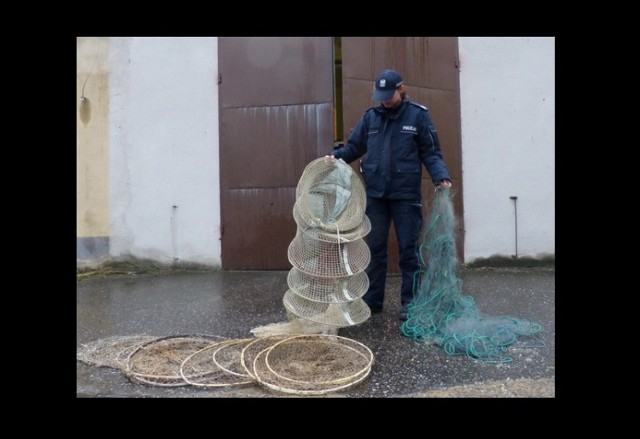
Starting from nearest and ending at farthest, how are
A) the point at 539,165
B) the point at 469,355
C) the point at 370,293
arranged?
the point at 469,355 → the point at 370,293 → the point at 539,165

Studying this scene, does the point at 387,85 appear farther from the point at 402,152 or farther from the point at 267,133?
the point at 267,133

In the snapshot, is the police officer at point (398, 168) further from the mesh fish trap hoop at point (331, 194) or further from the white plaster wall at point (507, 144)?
the white plaster wall at point (507, 144)

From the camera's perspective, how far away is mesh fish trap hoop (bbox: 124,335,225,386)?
2.93 m

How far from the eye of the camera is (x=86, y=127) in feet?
21.0

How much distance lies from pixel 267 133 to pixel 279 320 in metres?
2.84

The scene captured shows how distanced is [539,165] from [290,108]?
10.7ft

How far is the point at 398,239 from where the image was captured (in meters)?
3.98

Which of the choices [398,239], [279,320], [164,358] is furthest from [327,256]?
[164,358]

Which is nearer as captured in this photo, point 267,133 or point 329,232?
point 329,232

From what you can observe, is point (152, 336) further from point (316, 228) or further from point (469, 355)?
point (469, 355)

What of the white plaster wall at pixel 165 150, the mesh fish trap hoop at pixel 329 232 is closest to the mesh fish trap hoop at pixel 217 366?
the mesh fish trap hoop at pixel 329 232

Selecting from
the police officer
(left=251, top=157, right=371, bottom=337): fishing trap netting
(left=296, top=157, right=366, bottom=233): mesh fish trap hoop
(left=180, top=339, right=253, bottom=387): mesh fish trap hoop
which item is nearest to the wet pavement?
(left=180, top=339, right=253, bottom=387): mesh fish trap hoop

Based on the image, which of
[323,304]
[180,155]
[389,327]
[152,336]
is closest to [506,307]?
[389,327]

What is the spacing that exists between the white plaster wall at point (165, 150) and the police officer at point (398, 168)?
2875 mm
